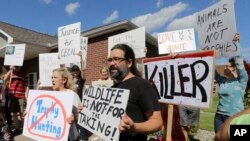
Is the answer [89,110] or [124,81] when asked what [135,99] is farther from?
[89,110]

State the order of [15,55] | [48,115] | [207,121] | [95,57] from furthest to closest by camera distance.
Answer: [95,57]
[207,121]
[15,55]
[48,115]

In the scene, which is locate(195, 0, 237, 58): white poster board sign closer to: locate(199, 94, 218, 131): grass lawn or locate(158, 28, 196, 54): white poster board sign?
locate(158, 28, 196, 54): white poster board sign

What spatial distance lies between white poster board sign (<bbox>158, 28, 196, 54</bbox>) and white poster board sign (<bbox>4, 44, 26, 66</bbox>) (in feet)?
12.0

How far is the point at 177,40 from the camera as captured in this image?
7.78 m

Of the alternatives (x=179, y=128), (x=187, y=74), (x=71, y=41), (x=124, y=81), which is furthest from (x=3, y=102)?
(x=124, y=81)

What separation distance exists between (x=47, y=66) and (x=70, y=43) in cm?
99

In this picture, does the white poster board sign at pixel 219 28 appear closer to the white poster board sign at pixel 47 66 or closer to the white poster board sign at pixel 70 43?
the white poster board sign at pixel 70 43

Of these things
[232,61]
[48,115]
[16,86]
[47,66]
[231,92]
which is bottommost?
[48,115]

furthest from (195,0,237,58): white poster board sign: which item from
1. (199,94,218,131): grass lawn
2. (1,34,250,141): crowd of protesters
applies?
(199,94,218,131): grass lawn

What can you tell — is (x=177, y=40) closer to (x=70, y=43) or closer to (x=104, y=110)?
(x=70, y=43)

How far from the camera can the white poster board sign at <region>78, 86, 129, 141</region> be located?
2938 millimetres

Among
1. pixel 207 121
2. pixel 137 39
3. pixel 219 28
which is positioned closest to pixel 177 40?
pixel 137 39

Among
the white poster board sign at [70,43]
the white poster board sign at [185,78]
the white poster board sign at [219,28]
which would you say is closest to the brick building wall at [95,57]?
the white poster board sign at [70,43]

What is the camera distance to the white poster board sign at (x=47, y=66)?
28.0 feet
